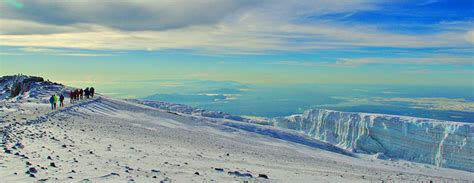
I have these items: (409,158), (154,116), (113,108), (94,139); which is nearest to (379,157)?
(409,158)

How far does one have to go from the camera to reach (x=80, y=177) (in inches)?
452

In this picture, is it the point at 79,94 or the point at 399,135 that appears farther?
the point at 399,135

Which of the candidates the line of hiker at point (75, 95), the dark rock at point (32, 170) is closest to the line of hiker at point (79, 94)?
the line of hiker at point (75, 95)

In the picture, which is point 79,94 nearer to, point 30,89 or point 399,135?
point 30,89

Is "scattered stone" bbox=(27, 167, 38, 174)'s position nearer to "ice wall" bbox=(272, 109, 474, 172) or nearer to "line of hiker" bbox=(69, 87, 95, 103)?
"line of hiker" bbox=(69, 87, 95, 103)

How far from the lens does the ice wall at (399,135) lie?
161ft

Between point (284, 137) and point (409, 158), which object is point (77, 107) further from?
point (409, 158)

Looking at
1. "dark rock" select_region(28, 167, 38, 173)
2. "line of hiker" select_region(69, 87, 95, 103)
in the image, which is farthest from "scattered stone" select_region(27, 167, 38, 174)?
"line of hiker" select_region(69, 87, 95, 103)

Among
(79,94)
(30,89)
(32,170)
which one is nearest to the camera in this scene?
(32,170)

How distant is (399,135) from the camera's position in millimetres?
54531

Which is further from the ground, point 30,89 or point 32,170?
point 32,170

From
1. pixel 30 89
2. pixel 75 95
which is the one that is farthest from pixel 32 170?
pixel 30 89

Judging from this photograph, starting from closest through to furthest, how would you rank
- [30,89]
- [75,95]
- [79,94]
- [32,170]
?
1. [32,170]
2. [75,95]
3. [79,94]
4. [30,89]

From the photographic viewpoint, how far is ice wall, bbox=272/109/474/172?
1932 inches
